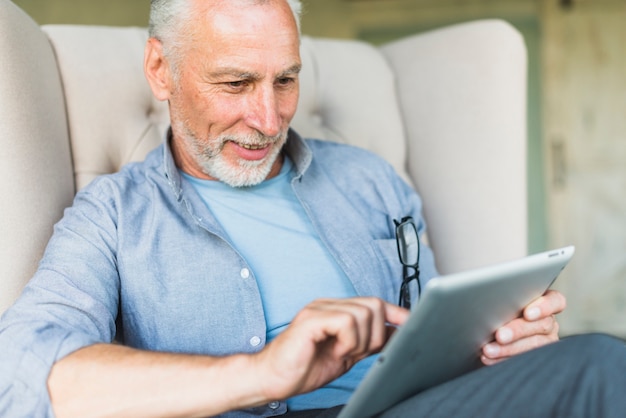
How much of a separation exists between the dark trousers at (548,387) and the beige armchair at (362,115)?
0.66m

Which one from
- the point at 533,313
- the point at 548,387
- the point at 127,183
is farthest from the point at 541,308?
the point at 127,183

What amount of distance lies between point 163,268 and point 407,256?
0.41 m

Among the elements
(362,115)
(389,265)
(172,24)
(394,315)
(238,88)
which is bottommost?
(389,265)

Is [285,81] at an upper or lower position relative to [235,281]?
upper

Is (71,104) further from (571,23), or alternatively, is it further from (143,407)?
(571,23)

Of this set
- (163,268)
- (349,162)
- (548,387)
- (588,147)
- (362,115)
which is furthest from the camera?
(588,147)

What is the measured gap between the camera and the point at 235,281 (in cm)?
104

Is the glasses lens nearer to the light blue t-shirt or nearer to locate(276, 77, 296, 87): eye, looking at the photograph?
the light blue t-shirt

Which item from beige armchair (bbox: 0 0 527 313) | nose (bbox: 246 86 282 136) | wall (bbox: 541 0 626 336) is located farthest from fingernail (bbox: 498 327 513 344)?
wall (bbox: 541 0 626 336)

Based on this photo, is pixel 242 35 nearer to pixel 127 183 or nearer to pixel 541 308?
pixel 127 183

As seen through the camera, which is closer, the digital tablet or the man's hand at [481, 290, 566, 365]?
the digital tablet

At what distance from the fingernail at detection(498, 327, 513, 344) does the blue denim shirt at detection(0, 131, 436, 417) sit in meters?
0.33

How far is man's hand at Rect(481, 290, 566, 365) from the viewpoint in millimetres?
839

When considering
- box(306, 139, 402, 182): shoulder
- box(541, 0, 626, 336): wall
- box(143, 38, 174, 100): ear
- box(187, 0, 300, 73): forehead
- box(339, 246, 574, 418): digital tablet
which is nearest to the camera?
box(339, 246, 574, 418): digital tablet
